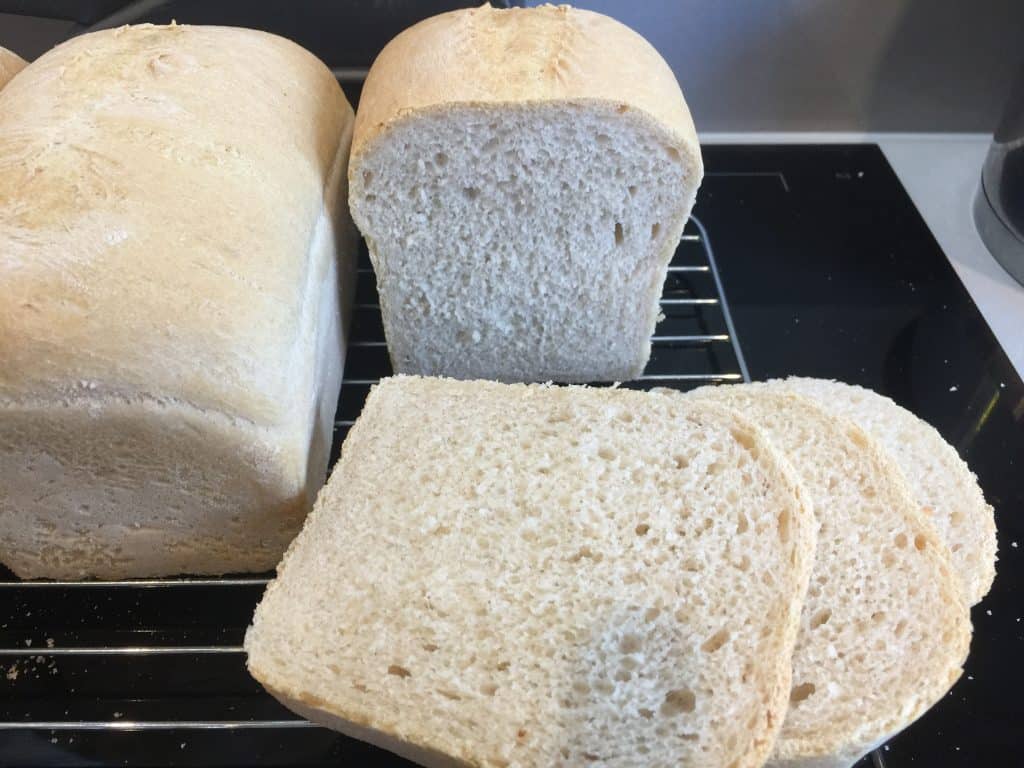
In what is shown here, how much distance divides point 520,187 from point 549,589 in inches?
32.7

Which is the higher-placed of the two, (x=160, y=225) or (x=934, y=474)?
(x=160, y=225)

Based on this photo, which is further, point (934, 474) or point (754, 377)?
point (754, 377)

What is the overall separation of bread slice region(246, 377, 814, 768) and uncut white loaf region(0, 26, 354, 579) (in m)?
0.23

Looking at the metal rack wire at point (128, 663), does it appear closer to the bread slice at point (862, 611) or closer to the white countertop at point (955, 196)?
the bread slice at point (862, 611)

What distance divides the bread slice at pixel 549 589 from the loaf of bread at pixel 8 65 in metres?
1.31

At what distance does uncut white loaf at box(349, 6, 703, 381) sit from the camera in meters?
1.57

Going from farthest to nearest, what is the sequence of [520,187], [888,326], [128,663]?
[888,326] → [520,187] → [128,663]

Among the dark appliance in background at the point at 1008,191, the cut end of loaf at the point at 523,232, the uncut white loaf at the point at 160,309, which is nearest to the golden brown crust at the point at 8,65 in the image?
the uncut white loaf at the point at 160,309

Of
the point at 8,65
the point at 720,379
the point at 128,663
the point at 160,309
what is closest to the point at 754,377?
the point at 720,379

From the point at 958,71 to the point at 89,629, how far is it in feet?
9.69

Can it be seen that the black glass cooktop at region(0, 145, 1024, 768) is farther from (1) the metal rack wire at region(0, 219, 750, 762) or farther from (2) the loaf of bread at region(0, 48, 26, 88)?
(2) the loaf of bread at region(0, 48, 26, 88)

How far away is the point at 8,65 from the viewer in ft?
6.59

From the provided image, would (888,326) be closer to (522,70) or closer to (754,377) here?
(754,377)

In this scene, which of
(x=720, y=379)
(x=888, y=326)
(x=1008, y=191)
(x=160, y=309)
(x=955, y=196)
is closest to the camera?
(x=160, y=309)
